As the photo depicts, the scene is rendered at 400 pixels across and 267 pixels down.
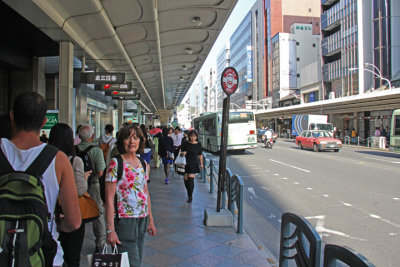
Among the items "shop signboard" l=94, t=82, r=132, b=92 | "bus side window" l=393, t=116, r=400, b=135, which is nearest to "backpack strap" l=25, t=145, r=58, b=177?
"shop signboard" l=94, t=82, r=132, b=92

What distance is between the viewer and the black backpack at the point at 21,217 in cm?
149

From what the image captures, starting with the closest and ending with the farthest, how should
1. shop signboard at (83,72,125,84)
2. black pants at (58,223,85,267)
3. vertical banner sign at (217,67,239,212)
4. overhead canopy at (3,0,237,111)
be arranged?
black pants at (58,223,85,267) < vertical banner sign at (217,67,239,212) < overhead canopy at (3,0,237,111) < shop signboard at (83,72,125,84)

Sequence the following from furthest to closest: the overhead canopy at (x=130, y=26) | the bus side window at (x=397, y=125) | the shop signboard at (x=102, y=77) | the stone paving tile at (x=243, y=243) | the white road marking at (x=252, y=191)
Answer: the bus side window at (x=397, y=125)
the shop signboard at (x=102, y=77)
the white road marking at (x=252, y=191)
the overhead canopy at (x=130, y=26)
the stone paving tile at (x=243, y=243)

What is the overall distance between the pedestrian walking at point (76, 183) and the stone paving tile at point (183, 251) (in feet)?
5.36

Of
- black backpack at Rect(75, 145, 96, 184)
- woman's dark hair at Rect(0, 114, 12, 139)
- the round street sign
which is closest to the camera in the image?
woman's dark hair at Rect(0, 114, 12, 139)

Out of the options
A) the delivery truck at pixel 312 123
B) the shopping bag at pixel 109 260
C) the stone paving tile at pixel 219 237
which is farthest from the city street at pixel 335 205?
the delivery truck at pixel 312 123

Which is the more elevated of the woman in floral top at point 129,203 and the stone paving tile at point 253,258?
the woman in floral top at point 129,203

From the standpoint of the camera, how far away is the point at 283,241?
304 centimetres

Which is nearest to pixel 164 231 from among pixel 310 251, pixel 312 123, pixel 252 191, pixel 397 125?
pixel 310 251

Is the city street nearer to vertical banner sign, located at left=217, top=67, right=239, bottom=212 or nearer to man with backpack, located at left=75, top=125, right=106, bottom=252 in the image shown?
vertical banner sign, located at left=217, top=67, right=239, bottom=212

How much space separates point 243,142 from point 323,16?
146ft

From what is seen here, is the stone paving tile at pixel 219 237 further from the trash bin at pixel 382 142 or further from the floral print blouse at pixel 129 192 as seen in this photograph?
the trash bin at pixel 382 142

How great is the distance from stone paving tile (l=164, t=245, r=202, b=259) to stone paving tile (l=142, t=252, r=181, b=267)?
0.11 meters

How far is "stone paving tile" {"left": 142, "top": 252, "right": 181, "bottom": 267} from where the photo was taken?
406 cm
